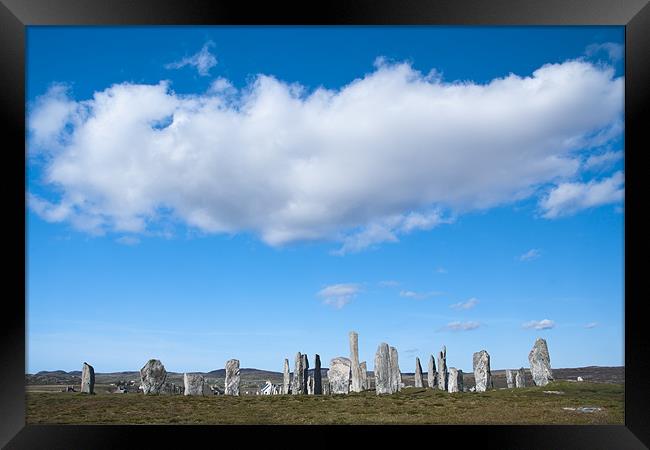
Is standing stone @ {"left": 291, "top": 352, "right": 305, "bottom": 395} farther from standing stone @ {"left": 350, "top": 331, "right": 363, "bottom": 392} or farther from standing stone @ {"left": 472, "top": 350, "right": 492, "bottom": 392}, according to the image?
standing stone @ {"left": 472, "top": 350, "right": 492, "bottom": 392}

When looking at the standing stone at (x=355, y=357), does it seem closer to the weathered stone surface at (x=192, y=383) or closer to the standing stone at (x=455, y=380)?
the standing stone at (x=455, y=380)

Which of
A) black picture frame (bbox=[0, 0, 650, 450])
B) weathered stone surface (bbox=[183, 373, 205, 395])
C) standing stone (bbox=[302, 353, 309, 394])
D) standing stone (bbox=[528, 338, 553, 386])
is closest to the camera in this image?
black picture frame (bbox=[0, 0, 650, 450])

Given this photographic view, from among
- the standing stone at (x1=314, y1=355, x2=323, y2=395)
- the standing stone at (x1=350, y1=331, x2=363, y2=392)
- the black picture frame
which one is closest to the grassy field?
the standing stone at (x1=350, y1=331, x2=363, y2=392)

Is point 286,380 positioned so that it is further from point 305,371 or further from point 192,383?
point 192,383

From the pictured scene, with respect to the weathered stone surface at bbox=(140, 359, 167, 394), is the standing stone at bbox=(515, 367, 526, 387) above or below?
below

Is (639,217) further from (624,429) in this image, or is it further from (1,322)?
(1,322)

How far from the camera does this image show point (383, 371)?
15.2 metres

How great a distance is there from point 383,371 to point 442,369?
228cm

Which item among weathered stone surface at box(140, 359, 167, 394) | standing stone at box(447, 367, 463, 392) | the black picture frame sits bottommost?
standing stone at box(447, 367, 463, 392)

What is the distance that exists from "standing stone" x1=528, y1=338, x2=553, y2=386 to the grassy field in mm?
381

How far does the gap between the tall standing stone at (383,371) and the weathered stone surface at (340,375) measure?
827mm

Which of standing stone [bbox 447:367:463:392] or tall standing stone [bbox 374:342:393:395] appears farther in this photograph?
standing stone [bbox 447:367:463:392]

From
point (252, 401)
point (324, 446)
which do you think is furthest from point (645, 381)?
point (252, 401)

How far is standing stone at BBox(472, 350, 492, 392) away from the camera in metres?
15.4
